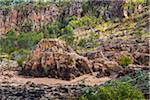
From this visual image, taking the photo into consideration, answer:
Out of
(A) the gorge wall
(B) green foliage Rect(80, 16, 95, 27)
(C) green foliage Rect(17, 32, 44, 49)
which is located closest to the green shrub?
(B) green foliage Rect(80, 16, 95, 27)

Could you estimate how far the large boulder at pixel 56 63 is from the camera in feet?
250

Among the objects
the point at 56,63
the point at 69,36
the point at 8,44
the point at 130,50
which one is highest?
the point at 69,36

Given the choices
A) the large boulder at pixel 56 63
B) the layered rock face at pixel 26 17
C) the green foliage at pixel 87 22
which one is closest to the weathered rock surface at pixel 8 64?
the large boulder at pixel 56 63

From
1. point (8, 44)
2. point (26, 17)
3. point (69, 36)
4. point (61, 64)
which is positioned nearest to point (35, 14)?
point (26, 17)

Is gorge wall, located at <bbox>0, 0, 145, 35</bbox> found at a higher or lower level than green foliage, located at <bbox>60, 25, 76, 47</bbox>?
higher

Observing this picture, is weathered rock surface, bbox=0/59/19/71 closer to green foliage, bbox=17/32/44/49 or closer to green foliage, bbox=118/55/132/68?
green foliage, bbox=17/32/44/49

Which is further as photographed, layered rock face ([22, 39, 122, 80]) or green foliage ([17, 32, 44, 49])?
green foliage ([17, 32, 44, 49])

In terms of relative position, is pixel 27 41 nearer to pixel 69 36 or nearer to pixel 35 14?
pixel 69 36

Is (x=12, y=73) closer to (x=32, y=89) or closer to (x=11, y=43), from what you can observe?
(x=32, y=89)

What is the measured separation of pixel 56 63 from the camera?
78375 mm

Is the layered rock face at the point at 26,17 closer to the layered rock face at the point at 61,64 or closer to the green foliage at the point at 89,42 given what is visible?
the green foliage at the point at 89,42

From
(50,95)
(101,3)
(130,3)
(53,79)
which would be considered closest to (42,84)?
(53,79)

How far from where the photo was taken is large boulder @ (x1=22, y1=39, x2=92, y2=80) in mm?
76250

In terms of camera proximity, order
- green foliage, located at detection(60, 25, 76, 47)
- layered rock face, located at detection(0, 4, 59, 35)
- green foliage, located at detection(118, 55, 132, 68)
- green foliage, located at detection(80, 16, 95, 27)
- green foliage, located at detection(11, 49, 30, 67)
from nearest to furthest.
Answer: green foliage, located at detection(118, 55, 132, 68)
green foliage, located at detection(11, 49, 30, 67)
green foliage, located at detection(60, 25, 76, 47)
green foliage, located at detection(80, 16, 95, 27)
layered rock face, located at detection(0, 4, 59, 35)
